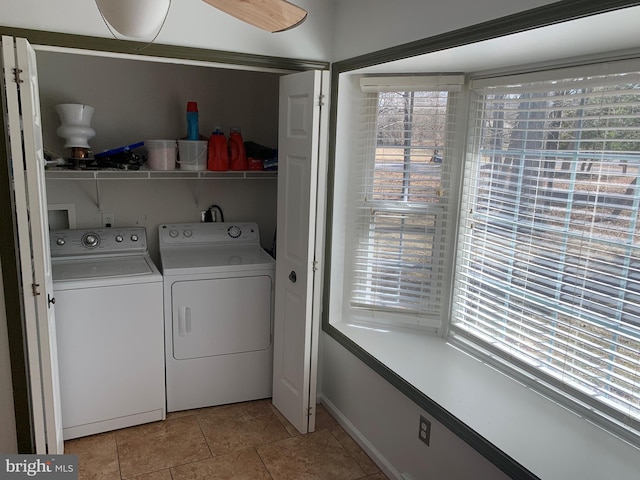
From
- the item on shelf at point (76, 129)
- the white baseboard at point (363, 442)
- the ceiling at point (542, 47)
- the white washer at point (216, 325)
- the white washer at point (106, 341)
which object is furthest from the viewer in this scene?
the white washer at point (216, 325)

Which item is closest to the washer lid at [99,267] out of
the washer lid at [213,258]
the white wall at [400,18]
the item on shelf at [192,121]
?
the washer lid at [213,258]

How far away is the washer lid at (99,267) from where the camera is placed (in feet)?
8.79

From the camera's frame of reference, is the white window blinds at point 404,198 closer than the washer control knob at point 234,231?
Yes

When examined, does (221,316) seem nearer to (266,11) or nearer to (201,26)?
(201,26)

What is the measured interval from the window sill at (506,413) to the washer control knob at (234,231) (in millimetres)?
1081

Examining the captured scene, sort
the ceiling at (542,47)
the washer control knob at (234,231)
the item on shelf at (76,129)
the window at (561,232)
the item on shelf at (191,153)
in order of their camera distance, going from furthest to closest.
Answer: the washer control knob at (234,231) → the item on shelf at (191,153) → the item on shelf at (76,129) → the window at (561,232) → the ceiling at (542,47)

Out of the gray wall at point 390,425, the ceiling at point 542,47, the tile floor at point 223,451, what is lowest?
the tile floor at point 223,451

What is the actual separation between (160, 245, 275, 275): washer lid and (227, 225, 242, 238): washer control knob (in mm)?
74

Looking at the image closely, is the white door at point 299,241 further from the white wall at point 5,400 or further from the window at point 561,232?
the white wall at point 5,400

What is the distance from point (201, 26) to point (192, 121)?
2.32 ft

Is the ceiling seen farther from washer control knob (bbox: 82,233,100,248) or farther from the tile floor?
the tile floor

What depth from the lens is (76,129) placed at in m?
2.76

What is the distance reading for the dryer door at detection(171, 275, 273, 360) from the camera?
287 cm

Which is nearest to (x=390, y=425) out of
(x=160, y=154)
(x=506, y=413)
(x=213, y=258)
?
(x=506, y=413)
